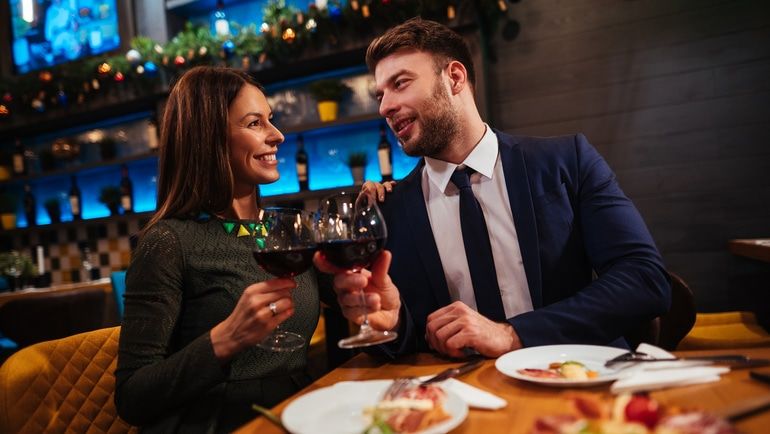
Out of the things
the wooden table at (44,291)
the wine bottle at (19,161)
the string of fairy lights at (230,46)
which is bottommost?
the wooden table at (44,291)

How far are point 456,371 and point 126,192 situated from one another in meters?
3.99

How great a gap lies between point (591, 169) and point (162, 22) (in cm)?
371

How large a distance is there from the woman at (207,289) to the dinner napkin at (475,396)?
1.09 feet

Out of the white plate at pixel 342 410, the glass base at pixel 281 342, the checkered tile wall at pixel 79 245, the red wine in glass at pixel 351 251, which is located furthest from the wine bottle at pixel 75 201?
the white plate at pixel 342 410

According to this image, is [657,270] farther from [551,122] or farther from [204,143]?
[551,122]

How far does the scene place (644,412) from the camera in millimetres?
572

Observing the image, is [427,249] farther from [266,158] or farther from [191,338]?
[191,338]

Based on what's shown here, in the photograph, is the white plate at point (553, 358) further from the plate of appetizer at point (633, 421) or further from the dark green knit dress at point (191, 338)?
the dark green knit dress at point (191, 338)

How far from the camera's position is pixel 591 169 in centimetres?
152

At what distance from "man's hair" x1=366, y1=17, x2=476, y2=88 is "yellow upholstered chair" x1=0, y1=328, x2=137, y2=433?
3.79ft

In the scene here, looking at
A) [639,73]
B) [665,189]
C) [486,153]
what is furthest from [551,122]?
[486,153]

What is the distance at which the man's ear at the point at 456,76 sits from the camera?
5.80 feet

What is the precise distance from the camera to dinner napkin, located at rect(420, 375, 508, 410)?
2.43 ft

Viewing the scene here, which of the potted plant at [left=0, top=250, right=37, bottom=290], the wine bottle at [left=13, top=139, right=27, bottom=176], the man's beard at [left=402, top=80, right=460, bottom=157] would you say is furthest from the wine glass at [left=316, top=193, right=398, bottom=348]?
the wine bottle at [left=13, top=139, right=27, bottom=176]
